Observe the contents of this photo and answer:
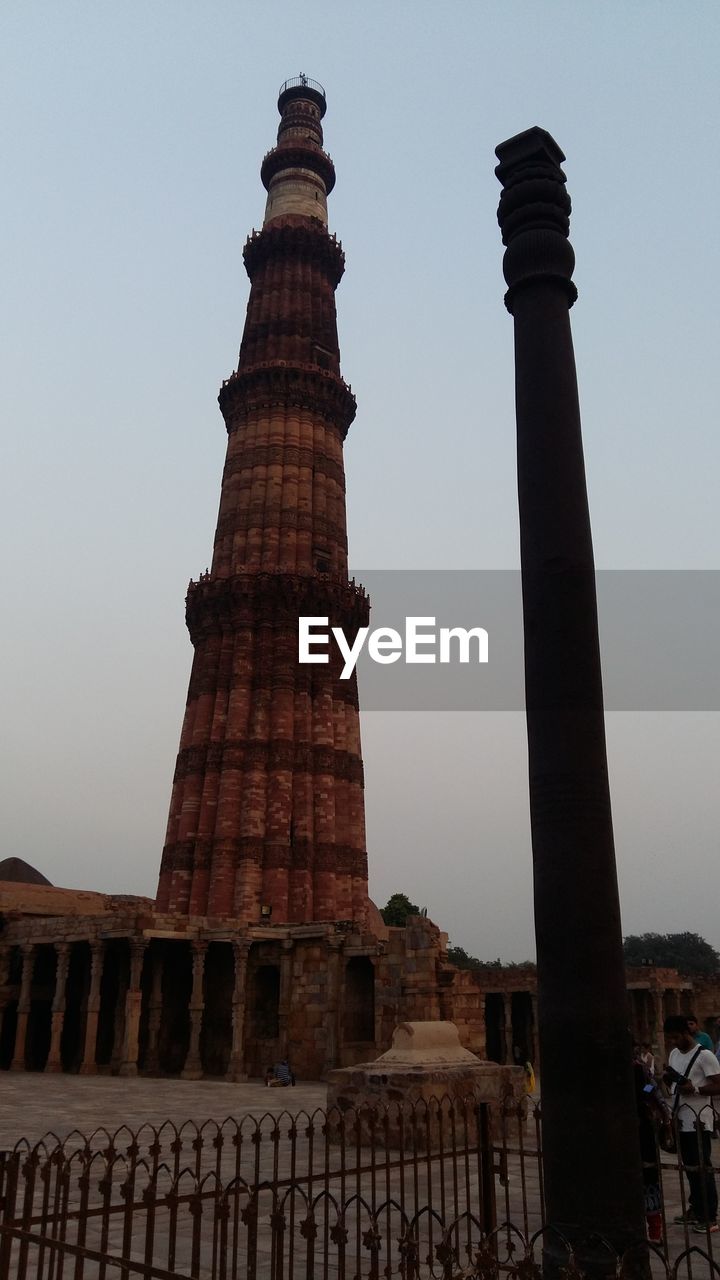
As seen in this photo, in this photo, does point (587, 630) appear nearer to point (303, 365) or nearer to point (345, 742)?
point (345, 742)

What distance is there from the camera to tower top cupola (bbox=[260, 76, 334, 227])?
42719 mm

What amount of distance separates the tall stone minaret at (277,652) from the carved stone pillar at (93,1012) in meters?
6.39

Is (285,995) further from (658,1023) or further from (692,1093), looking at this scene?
(692,1093)

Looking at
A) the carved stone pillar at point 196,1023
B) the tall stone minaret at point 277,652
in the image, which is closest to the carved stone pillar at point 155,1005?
the carved stone pillar at point 196,1023

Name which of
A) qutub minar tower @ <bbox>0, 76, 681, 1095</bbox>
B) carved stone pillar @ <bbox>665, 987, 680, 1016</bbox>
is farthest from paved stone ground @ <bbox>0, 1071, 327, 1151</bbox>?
carved stone pillar @ <bbox>665, 987, 680, 1016</bbox>

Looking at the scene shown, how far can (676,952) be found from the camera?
294ft

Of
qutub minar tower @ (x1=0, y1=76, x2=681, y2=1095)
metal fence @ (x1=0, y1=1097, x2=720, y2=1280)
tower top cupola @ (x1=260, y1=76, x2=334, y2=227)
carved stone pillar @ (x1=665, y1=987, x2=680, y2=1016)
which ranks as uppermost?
tower top cupola @ (x1=260, y1=76, x2=334, y2=227)

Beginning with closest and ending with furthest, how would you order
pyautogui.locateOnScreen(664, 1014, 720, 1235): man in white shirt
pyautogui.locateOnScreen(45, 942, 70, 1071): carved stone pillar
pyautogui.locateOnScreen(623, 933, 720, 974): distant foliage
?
1. pyautogui.locateOnScreen(664, 1014, 720, 1235): man in white shirt
2. pyautogui.locateOnScreen(45, 942, 70, 1071): carved stone pillar
3. pyautogui.locateOnScreen(623, 933, 720, 974): distant foliage

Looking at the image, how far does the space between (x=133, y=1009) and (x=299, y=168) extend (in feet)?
117

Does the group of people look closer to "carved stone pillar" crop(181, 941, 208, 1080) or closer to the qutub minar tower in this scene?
the qutub minar tower

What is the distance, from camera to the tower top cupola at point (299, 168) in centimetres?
4272

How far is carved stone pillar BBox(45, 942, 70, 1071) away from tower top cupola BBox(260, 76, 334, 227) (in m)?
31.2

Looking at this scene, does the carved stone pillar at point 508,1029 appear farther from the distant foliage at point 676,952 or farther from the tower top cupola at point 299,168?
the distant foliage at point 676,952

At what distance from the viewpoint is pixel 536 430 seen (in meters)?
6.24
